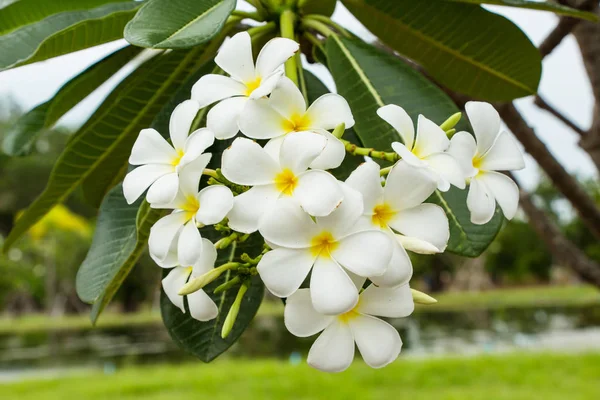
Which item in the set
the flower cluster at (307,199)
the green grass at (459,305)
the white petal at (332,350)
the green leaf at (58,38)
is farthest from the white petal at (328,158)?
the green grass at (459,305)

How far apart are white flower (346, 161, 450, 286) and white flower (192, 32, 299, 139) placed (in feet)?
0.30

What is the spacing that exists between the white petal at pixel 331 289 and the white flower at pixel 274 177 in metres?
0.04

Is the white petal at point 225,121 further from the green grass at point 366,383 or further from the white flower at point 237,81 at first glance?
the green grass at point 366,383

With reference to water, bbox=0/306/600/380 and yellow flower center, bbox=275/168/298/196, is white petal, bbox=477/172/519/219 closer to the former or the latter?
yellow flower center, bbox=275/168/298/196

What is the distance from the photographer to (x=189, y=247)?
411 mm

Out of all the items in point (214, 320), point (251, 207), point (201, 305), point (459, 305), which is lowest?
point (459, 305)

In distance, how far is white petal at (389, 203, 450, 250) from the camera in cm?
41

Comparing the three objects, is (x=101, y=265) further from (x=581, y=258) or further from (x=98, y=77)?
(x=581, y=258)

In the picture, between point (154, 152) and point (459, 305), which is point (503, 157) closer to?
point (154, 152)

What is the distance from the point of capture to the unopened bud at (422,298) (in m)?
0.44

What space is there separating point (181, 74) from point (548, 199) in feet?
67.3

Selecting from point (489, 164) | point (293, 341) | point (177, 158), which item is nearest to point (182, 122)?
point (177, 158)

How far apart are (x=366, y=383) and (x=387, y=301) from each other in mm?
4822

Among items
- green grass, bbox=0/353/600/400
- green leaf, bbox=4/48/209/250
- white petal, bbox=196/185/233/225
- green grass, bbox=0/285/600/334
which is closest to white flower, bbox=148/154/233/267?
white petal, bbox=196/185/233/225
